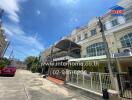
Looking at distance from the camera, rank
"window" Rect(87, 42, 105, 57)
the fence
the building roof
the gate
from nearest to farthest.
Result: the gate
the fence
"window" Rect(87, 42, 105, 57)
the building roof

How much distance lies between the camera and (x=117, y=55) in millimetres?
10453

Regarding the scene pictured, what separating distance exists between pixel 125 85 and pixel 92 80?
247 cm

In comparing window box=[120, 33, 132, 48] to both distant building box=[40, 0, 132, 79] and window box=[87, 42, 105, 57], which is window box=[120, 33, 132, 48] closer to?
distant building box=[40, 0, 132, 79]

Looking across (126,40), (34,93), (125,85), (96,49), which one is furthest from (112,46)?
(34,93)

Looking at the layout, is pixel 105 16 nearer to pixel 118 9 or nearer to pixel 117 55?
pixel 118 9

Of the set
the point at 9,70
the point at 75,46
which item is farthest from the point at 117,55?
the point at 9,70

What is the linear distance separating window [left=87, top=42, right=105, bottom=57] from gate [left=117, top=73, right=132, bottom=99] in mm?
10829

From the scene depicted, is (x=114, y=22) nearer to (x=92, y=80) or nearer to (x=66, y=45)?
(x=66, y=45)

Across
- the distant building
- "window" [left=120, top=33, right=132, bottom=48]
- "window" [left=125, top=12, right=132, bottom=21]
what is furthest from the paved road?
"window" [left=125, top=12, right=132, bottom=21]

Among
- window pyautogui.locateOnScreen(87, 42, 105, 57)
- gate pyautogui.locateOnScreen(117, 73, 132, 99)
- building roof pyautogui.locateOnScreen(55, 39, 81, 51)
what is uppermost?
building roof pyautogui.locateOnScreen(55, 39, 81, 51)

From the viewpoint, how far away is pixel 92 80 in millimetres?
8602

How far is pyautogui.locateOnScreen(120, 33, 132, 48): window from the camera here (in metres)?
14.1

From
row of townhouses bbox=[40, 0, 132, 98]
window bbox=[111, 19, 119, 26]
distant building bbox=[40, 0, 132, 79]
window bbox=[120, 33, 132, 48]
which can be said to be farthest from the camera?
window bbox=[111, 19, 119, 26]

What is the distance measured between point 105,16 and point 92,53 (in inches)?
279
